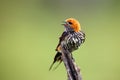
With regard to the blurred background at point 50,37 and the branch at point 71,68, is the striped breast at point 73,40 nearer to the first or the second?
the branch at point 71,68

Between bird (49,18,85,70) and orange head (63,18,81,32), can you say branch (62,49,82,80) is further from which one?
orange head (63,18,81,32)

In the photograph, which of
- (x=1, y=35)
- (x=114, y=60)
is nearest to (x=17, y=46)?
(x=1, y=35)

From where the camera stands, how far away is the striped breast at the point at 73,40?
259 centimetres

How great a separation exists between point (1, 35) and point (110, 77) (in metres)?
1.52

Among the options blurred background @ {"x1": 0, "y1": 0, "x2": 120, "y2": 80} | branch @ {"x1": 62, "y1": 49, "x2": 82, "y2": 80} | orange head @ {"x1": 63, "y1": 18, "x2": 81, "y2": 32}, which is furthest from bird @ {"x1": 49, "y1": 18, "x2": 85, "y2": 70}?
blurred background @ {"x1": 0, "y1": 0, "x2": 120, "y2": 80}

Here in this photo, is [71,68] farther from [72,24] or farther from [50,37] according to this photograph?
[50,37]

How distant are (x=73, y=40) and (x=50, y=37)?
8.09ft

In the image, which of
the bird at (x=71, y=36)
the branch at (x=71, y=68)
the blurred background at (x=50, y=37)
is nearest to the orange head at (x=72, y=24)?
the bird at (x=71, y=36)

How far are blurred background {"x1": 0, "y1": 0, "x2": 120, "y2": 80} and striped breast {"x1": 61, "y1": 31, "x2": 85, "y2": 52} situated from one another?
74.9 inches

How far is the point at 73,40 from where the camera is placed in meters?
2.68

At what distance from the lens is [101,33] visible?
5.36 m

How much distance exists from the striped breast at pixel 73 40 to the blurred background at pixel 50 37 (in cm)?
190

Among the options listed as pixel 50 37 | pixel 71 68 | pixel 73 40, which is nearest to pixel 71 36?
pixel 73 40

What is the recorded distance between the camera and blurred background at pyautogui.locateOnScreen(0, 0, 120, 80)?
4.84m
